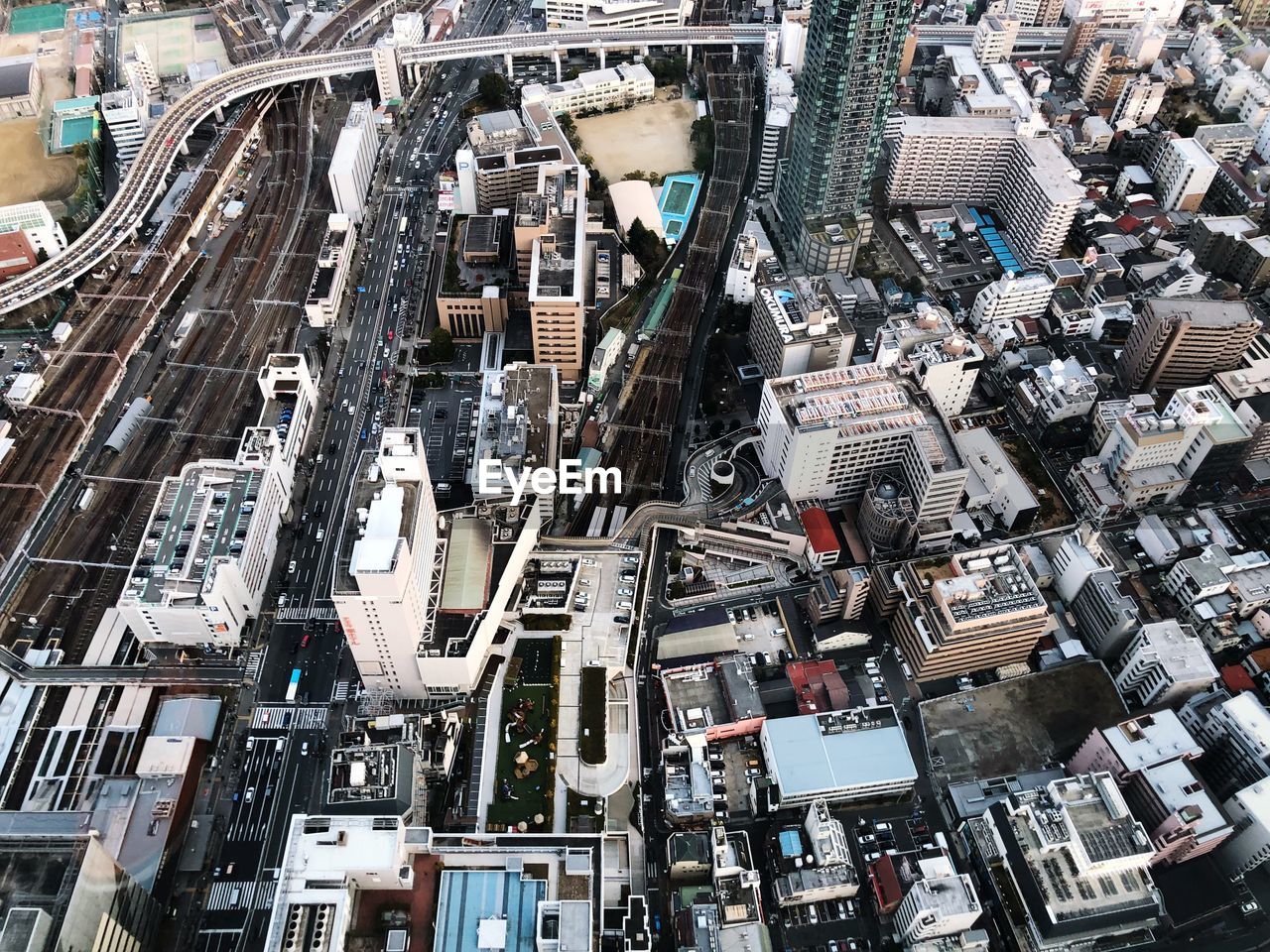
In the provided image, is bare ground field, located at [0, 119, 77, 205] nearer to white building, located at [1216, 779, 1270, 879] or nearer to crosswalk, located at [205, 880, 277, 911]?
crosswalk, located at [205, 880, 277, 911]

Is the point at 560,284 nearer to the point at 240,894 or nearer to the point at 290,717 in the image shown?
the point at 290,717

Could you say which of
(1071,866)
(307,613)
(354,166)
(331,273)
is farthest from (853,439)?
(354,166)

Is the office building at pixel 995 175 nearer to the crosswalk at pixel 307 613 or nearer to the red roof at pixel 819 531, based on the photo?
the red roof at pixel 819 531

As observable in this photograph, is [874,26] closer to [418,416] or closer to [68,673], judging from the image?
[418,416]

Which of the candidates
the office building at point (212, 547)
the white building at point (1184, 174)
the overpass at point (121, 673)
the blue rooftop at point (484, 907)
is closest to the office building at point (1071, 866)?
the blue rooftop at point (484, 907)
